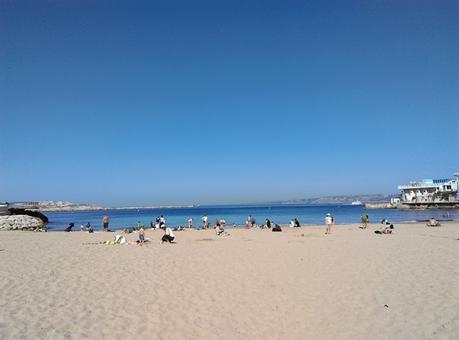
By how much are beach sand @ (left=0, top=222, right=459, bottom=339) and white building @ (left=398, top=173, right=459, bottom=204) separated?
83.6 metres

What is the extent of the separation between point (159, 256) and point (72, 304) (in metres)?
7.32

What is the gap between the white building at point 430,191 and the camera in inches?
3457

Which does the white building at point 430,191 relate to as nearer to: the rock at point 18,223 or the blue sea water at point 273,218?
the blue sea water at point 273,218

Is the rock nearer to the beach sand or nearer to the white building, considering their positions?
the beach sand

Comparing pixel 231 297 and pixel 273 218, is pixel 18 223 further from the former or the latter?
pixel 273 218

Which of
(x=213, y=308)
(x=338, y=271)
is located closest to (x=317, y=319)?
(x=213, y=308)

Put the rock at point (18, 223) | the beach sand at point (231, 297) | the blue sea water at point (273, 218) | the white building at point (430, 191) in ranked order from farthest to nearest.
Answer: the white building at point (430, 191), the blue sea water at point (273, 218), the rock at point (18, 223), the beach sand at point (231, 297)

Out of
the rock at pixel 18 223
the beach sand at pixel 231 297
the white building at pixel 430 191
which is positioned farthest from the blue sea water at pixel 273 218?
the beach sand at pixel 231 297

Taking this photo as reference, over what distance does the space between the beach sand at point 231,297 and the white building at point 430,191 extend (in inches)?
3292

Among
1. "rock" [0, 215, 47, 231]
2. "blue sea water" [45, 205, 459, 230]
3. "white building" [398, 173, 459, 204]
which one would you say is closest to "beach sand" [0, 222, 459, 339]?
"rock" [0, 215, 47, 231]

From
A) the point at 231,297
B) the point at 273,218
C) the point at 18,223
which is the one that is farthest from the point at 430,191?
the point at 231,297

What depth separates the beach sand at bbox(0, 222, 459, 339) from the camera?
674 cm

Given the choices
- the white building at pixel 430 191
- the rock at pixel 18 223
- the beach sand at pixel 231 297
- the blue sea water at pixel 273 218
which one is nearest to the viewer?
the beach sand at pixel 231 297

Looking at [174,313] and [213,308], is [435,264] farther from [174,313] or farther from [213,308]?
[174,313]
